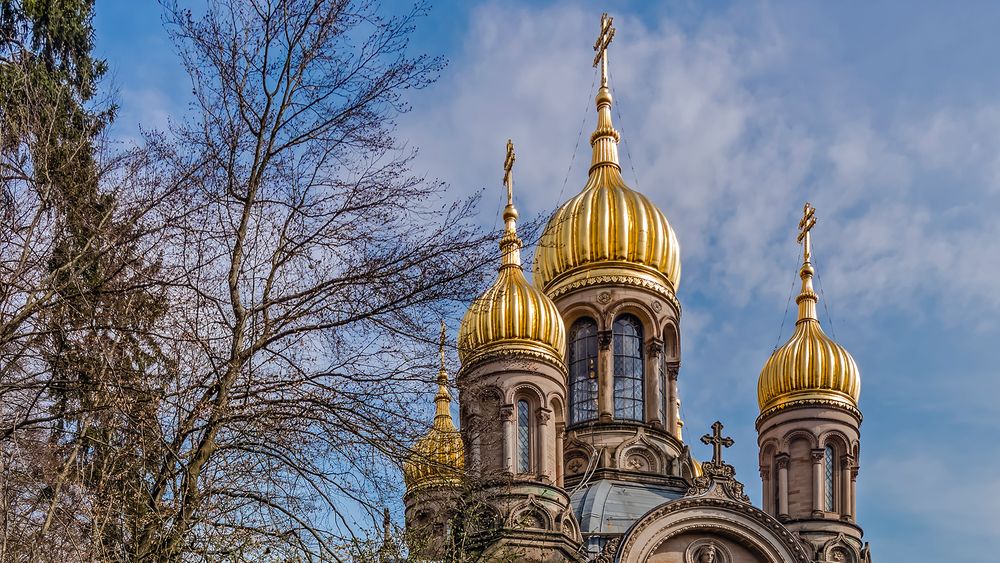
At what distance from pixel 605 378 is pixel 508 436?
15.4ft

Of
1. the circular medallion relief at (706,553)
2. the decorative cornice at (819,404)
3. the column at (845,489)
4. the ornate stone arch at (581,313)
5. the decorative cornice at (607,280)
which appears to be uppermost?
the decorative cornice at (607,280)

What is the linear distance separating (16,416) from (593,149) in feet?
78.9

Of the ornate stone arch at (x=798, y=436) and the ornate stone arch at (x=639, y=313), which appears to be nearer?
the ornate stone arch at (x=798, y=436)

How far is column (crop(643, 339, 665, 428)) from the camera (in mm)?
29109

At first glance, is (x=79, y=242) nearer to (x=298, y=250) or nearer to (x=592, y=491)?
(x=298, y=250)

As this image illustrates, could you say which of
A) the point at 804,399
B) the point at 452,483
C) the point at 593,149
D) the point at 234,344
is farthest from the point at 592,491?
the point at 234,344

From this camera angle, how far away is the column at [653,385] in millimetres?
29109

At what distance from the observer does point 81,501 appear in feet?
30.5

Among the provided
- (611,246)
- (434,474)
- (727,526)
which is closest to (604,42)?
(611,246)

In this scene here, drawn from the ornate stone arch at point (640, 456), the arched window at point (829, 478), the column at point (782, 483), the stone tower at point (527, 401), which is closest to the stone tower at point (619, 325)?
the ornate stone arch at point (640, 456)

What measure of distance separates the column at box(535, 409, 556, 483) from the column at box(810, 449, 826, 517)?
246 inches

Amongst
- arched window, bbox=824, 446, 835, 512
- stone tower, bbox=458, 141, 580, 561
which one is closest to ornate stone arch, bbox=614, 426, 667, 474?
stone tower, bbox=458, 141, 580, 561

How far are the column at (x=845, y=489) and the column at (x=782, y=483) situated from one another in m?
1.16

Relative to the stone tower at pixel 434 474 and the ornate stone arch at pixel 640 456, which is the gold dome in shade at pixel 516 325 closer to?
the ornate stone arch at pixel 640 456
